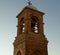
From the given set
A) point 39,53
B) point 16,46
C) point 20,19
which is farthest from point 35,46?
point 20,19

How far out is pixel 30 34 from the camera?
18953 millimetres

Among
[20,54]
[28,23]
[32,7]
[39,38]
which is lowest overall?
[20,54]

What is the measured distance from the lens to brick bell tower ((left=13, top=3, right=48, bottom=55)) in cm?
1838

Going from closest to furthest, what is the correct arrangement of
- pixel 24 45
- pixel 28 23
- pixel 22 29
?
1. pixel 24 45
2. pixel 28 23
3. pixel 22 29

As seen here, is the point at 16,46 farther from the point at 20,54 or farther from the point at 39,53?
the point at 39,53

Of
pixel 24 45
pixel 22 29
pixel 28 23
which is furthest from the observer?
pixel 22 29

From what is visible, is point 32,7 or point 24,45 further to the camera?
point 32,7

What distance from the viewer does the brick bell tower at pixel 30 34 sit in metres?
18.4

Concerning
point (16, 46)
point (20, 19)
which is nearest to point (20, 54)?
point (16, 46)

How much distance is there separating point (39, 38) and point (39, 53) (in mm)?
1571

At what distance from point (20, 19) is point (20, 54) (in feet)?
13.5

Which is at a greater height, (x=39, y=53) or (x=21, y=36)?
(x=21, y=36)

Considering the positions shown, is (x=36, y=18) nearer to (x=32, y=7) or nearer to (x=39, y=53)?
(x=32, y=7)

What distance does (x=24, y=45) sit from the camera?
59.6 ft
